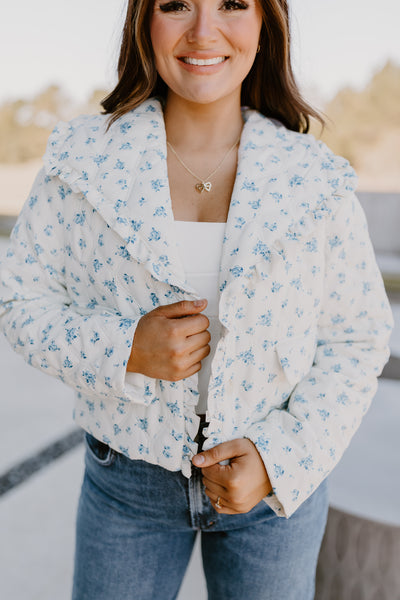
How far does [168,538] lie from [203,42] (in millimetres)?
769

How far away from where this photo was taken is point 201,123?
917 millimetres

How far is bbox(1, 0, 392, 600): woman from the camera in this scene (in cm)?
79

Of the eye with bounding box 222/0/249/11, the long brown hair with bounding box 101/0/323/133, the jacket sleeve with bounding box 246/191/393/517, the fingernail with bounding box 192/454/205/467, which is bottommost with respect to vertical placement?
the fingernail with bounding box 192/454/205/467

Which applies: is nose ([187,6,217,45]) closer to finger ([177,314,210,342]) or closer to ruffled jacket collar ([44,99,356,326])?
ruffled jacket collar ([44,99,356,326])

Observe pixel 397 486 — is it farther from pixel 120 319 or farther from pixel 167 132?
pixel 167 132

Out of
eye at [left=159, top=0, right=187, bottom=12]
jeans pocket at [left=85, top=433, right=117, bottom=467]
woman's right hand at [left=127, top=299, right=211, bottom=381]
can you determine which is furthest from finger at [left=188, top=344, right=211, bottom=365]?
eye at [left=159, top=0, right=187, bottom=12]

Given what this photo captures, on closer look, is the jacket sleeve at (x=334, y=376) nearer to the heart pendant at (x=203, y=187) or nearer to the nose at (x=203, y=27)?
the heart pendant at (x=203, y=187)

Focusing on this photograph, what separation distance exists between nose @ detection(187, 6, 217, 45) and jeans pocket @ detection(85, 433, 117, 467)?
0.63 metres

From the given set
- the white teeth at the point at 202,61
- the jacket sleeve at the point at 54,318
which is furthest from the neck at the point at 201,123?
the jacket sleeve at the point at 54,318

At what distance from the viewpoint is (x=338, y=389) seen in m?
0.85

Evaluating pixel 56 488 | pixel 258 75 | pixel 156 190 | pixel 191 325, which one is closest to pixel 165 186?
pixel 156 190

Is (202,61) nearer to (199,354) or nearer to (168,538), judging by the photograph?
(199,354)

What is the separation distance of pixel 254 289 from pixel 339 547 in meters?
0.73

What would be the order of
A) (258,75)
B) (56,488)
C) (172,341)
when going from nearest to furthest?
1. (172,341)
2. (258,75)
3. (56,488)
